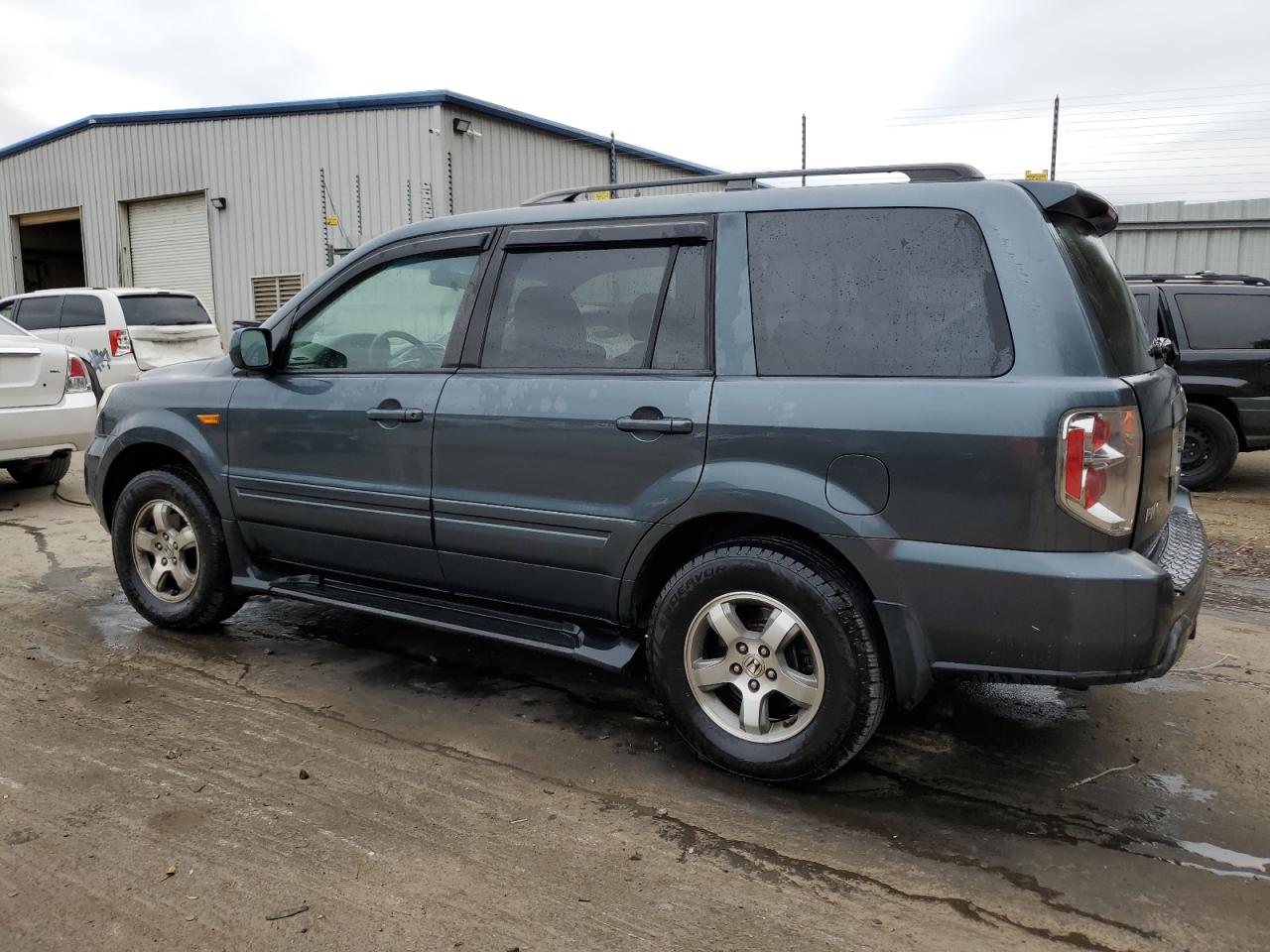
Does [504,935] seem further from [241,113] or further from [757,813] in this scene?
[241,113]

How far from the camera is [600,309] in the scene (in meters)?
3.36

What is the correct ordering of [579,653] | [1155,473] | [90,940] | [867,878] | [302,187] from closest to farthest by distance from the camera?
[90,940] → [867,878] → [1155,473] → [579,653] → [302,187]

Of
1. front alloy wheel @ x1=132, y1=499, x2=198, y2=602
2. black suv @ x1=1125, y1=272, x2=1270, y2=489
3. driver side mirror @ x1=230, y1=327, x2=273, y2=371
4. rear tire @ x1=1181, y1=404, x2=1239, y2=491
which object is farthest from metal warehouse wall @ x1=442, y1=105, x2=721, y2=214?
driver side mirror @ x1=230, y1=327, x2=273, y2=371

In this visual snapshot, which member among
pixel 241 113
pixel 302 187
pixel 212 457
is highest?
pixel 241 113

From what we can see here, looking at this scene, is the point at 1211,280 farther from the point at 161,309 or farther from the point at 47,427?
the point at 161,309

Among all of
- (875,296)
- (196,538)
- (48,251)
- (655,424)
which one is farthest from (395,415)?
(48,251)

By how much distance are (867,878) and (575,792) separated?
0.92 metres

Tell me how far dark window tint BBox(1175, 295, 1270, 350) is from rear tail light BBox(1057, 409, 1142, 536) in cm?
666

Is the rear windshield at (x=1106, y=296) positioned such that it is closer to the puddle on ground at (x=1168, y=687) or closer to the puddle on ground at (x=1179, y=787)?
the puddle on ground at (x=1179, y=787)

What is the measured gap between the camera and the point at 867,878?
256cm

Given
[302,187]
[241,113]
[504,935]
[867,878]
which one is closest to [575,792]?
[504,935]

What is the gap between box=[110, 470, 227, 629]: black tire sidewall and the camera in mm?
4336

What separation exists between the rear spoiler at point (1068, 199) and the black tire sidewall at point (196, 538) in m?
3.53

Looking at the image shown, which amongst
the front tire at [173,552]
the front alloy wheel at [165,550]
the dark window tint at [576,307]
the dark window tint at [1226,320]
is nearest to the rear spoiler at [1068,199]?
the dark window tint at [576,307]
